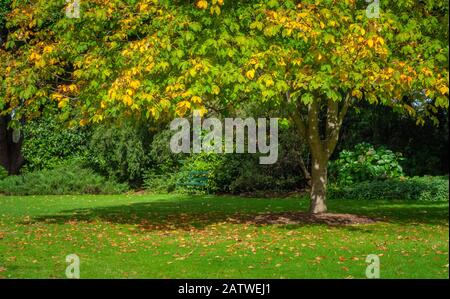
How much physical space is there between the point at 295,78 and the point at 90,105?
14.1 feet

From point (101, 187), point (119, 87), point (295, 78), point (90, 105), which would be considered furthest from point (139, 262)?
point (101, 187)

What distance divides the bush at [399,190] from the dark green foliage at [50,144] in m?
11.9

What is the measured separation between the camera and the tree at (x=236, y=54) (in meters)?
11.8

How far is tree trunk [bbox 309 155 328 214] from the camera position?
1582 centimetres

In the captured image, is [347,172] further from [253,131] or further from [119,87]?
[119,87]

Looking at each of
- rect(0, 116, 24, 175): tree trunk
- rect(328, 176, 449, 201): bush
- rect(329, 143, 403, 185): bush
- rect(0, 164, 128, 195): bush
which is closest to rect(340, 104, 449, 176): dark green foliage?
rect(329, 143, 403, 185): bush

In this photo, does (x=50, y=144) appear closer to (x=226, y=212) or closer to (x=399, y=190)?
(x=226, y=212)

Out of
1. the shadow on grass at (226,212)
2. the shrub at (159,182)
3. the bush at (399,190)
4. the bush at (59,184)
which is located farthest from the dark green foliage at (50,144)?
the bush at (399,190)

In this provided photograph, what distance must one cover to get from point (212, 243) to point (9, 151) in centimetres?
2078

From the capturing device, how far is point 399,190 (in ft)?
71.8

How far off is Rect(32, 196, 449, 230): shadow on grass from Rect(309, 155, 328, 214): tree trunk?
0.58 m

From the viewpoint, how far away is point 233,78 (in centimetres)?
1168

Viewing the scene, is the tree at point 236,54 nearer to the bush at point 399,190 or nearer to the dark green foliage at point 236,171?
the bush at point 399,190

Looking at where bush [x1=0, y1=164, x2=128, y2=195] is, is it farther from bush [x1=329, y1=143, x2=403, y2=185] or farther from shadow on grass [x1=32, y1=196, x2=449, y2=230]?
bush [x1=329, y1=143, x2=403, y2=185]
